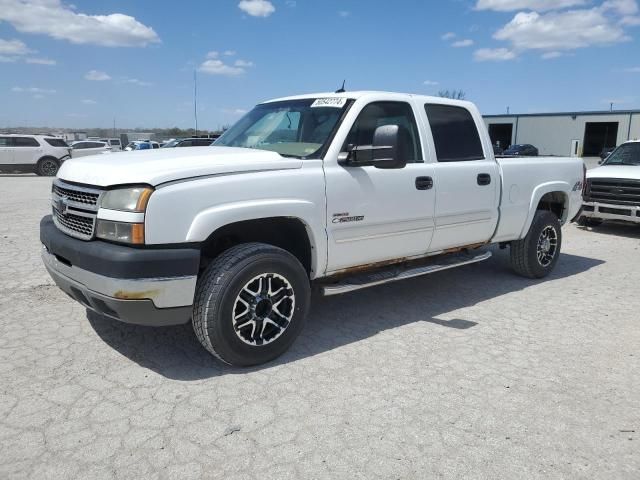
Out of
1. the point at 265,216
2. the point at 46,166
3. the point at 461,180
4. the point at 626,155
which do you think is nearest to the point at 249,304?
the point at 265,216

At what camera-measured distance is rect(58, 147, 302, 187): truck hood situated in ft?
10.5

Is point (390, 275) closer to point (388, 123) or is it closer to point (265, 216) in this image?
point (388, 123)

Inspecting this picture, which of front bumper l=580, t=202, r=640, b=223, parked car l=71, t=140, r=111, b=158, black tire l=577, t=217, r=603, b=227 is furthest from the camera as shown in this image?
parked car l=71, t=140, r=111, b=158

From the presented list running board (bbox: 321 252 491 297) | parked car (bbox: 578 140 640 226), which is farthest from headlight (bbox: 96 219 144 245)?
parked car (bbox: 578 140 640 226)

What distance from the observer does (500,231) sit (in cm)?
552

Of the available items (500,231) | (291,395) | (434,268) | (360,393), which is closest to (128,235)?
(291,395)

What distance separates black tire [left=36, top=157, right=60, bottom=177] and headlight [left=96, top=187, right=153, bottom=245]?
21.6 meters

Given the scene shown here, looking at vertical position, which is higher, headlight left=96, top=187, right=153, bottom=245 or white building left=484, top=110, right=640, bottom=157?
white building left=484, top=110, right=640, bottom=157

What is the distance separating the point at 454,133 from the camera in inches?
198

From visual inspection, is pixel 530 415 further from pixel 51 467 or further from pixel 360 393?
pixel 51 467

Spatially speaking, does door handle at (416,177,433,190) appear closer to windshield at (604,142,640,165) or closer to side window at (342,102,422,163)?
side window at (342,102,422,163)

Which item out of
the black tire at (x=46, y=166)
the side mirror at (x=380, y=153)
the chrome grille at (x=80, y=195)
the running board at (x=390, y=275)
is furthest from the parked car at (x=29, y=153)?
the side mirror at (x=380, y=153)

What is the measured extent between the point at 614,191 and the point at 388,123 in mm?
6502

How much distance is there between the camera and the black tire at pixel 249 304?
3387mm
